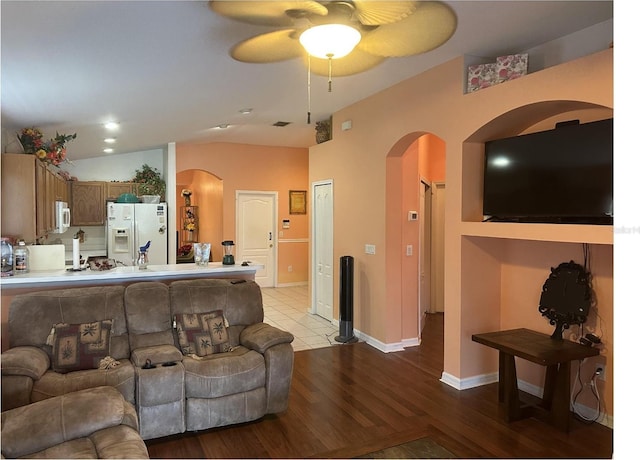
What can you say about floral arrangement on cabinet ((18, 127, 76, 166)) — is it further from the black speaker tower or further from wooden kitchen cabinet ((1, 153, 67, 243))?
the black speaker tower

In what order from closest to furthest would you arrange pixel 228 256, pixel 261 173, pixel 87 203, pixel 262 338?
pixel 262 338 → pixel 228 256 → pixel 87 203 → pixel 261 173

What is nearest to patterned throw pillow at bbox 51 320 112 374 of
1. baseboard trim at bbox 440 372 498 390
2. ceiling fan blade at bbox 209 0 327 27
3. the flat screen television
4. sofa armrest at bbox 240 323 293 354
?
sofa armrest at bbox 240 323 293 354

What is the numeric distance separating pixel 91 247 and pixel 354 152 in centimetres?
507

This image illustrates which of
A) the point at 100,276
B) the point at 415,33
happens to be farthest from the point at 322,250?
the point at 415,33

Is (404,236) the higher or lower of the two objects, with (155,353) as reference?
higher

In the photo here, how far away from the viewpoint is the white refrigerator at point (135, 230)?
7.18 meters

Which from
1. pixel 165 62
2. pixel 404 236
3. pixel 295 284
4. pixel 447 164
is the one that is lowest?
pixel 295 284

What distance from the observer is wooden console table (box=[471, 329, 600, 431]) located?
3078 millimetres

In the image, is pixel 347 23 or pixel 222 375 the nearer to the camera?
pixel 347 23

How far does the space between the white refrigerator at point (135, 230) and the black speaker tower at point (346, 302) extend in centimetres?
363

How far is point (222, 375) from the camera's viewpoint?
3107mm

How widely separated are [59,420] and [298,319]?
444 centimetres

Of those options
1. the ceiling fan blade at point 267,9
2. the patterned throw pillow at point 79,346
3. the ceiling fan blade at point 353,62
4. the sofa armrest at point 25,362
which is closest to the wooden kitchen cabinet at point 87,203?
the patterned throw pillow at point 79,346

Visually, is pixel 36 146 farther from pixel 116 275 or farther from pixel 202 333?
pixel 202 333
